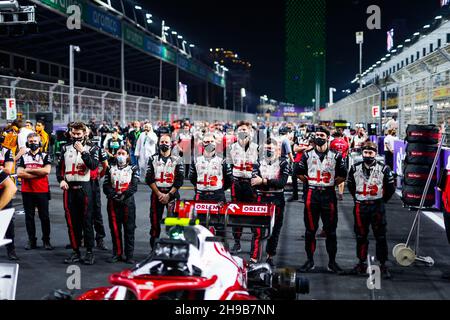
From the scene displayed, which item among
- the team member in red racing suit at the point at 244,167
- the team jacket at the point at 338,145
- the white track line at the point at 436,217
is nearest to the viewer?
the team member in red racing suit at the point at 244,167

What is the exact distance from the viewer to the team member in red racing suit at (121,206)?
7.70 meters

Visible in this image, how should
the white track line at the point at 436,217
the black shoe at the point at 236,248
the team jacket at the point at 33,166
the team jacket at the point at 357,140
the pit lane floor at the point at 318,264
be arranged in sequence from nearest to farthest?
1. the pit lane floor at the point at 318,264
2. the black shoe at the point at 236,248
3. the team jacket at the point at 33,166
4. the white track line at the point at 436,217
5. the team jacket at the point at 357,140

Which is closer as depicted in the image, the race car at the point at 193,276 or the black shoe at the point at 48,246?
the race car at the point at 193,276

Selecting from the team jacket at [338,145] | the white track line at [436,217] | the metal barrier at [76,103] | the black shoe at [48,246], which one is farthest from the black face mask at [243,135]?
the metal barrier at [76,103]

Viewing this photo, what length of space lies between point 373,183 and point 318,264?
4.73ft

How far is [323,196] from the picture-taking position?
286 inches

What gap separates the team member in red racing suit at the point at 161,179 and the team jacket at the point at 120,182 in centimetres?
24

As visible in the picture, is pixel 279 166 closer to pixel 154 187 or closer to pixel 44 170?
pixel 154 187

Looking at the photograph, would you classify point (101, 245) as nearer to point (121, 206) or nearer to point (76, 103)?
point (121, 206)

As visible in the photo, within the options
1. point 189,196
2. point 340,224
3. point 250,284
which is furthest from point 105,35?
point 250,284

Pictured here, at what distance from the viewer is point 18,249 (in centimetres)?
847

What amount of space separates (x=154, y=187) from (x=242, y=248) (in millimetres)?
1776

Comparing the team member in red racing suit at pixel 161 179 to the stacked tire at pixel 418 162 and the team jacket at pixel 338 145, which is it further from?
the team jacket at pixel 338 145

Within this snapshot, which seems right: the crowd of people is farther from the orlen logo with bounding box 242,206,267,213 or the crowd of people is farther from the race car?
the race car
